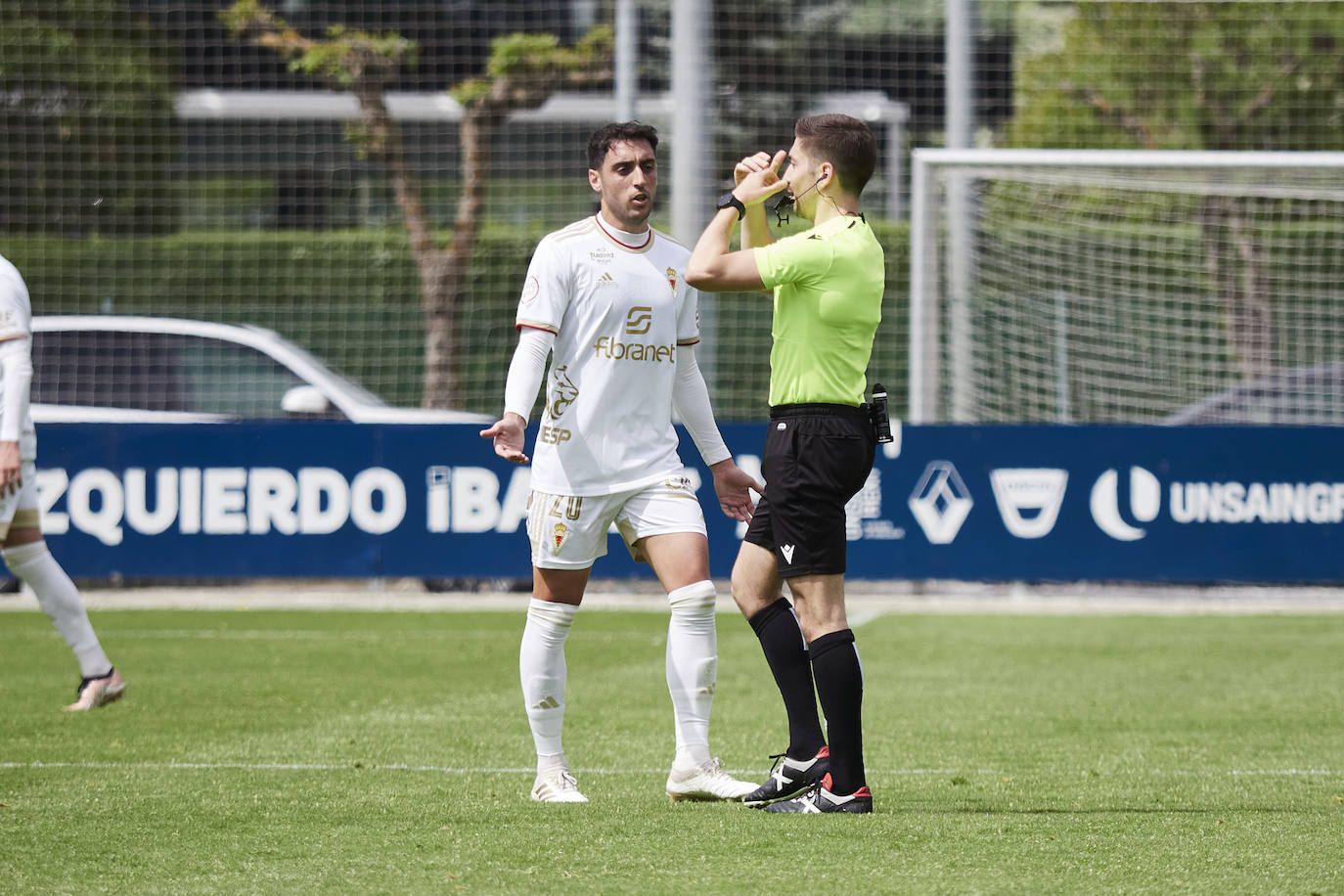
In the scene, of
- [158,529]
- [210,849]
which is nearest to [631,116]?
[158,529]

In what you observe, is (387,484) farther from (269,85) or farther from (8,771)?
(269,85)

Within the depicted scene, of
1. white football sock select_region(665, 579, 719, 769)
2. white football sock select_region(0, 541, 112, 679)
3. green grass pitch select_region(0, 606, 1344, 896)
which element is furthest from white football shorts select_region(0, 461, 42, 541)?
white football sock select_region(665, 579, 719, 769)

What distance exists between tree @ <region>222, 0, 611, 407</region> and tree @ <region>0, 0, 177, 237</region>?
7.00 ft

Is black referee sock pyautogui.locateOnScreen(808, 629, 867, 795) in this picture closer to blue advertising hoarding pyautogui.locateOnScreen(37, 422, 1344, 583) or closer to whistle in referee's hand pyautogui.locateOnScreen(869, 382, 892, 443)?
whistle in referee's hand pyautogui.locateOnScreen(869, 382, 892, 443)

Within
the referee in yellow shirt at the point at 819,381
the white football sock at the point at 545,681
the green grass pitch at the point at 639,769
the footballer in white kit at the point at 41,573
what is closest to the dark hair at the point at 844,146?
the referee in yellow shirt at the point at 819,381

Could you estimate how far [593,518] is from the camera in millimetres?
5262

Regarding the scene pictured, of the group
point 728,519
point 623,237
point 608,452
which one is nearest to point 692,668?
point 608,452

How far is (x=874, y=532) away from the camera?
12.6m

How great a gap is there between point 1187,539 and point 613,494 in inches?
320

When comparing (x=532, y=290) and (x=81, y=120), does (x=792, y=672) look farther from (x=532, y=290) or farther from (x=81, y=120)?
(x=81, y=120)

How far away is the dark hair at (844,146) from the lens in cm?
507

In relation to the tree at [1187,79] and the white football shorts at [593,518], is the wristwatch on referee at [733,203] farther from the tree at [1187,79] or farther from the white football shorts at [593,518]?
the tree at [1187,79]

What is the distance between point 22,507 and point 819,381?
13.2 feet

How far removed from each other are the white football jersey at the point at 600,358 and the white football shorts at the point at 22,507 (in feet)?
9.89
